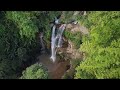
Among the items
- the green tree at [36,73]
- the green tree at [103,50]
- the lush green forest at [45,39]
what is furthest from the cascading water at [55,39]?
the green tree at [103,50]

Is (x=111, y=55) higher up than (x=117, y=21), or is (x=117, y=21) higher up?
(x=117, y=21)

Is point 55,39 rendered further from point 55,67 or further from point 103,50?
point 103,50

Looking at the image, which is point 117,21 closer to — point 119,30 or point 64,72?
point 119,30

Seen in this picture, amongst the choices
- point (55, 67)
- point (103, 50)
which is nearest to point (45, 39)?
point (55, 67)

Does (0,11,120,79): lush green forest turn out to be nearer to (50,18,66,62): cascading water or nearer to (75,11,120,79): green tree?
(75,11,120,79): green tree

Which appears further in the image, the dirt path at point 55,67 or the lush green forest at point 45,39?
the dirt path at point 55,67

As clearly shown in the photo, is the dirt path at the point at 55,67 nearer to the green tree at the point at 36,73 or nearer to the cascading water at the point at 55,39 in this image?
the cascading water at the point at 55,39
